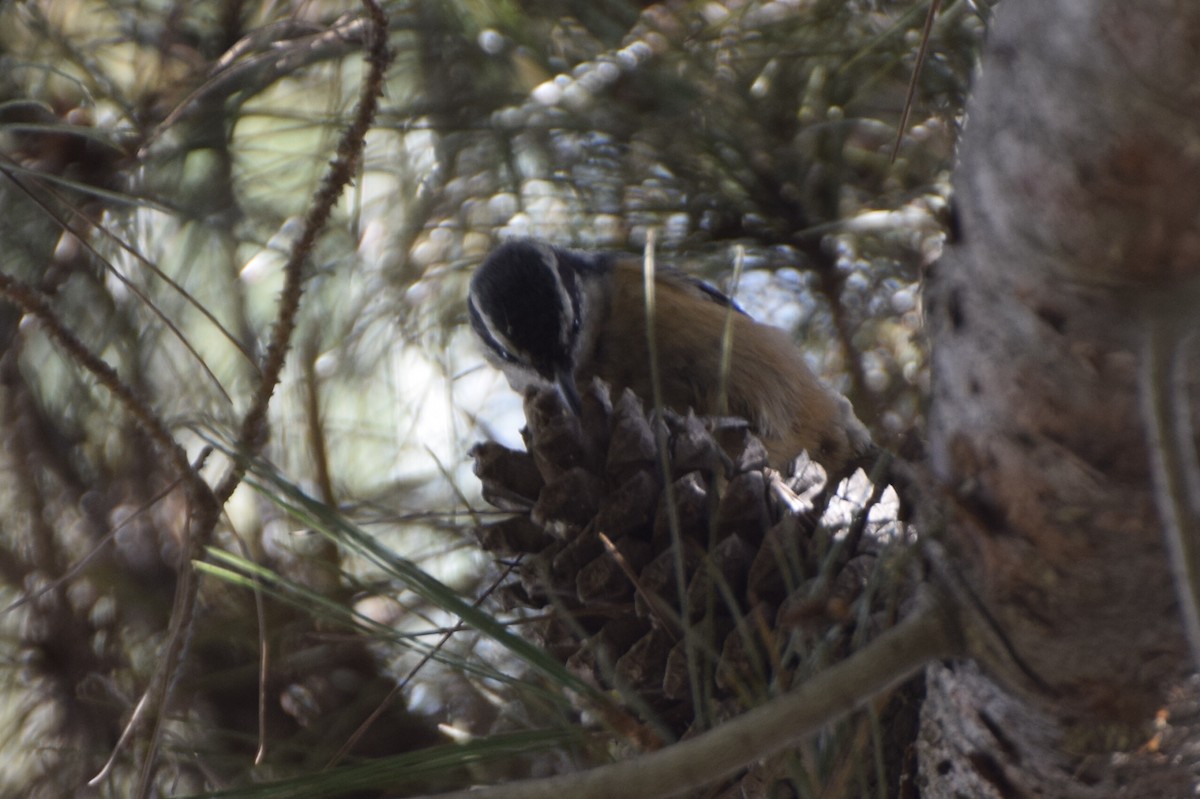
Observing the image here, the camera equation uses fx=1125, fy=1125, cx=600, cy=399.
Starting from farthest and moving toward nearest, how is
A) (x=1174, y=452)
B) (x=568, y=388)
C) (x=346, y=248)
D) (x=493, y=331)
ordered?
(x=346, y=248) < (x=493, y=331) < (x=568, y=388) < (x=1174, y=452)

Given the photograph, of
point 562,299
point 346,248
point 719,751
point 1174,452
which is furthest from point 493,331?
point 1174,452

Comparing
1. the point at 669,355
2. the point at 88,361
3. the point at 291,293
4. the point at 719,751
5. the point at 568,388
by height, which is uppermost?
the point at 669,355

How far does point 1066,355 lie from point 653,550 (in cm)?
54

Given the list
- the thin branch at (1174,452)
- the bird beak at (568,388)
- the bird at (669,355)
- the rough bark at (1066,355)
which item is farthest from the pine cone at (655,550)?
the bird at (669,355)

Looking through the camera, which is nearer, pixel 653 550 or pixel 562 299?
pixel 653 550

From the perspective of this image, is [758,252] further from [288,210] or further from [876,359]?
[288,210]

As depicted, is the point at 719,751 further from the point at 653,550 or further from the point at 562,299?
the point at 562,299

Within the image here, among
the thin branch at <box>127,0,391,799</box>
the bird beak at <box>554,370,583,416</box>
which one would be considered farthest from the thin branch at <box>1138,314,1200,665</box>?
the bird beak at <box>554,370,583,416</box>

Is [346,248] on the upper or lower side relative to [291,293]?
upper

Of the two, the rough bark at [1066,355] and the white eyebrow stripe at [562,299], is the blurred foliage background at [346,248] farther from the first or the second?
the rough bark at [1066,355]

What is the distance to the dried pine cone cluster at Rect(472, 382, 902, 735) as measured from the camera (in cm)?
101

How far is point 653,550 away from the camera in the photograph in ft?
3.59

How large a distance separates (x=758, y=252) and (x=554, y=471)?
3.25 feet

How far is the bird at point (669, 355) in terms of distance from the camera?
1.93m
